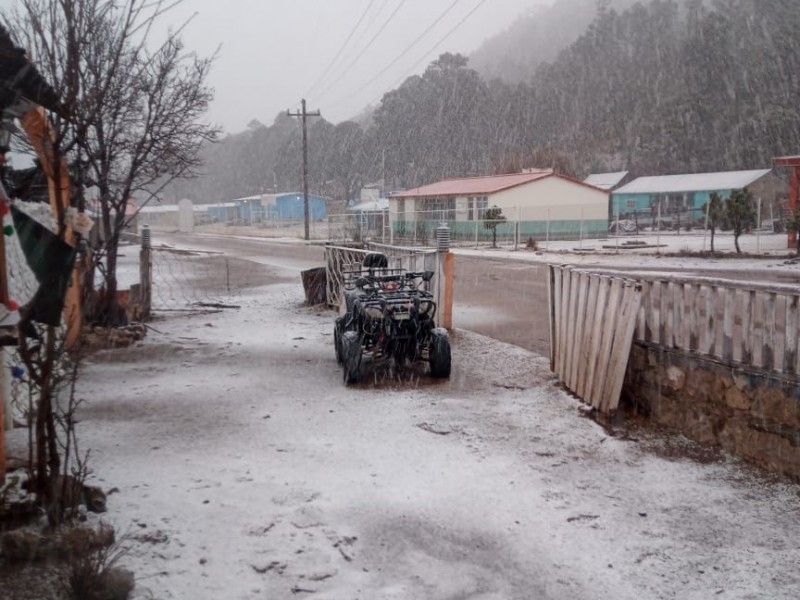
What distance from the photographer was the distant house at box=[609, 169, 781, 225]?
1877 inches

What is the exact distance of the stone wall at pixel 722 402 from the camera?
5.11m

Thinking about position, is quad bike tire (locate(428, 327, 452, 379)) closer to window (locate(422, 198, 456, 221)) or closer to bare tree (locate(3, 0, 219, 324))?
bare tree (locate(3, 0, 219, 324))

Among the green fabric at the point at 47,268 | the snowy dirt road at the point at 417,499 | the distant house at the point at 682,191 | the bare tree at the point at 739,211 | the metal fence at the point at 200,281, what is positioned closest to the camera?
the snowy dirt road at the point at 417,499

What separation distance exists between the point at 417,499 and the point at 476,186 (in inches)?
1515

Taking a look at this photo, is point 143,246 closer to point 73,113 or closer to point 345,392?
point 345,392

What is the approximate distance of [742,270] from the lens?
19.4m

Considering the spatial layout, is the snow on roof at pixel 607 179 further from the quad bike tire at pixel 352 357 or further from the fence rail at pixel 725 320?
the fence rail at pixel 725 320

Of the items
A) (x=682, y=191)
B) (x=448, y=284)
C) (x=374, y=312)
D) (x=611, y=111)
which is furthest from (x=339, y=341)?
(x=611, y=111)

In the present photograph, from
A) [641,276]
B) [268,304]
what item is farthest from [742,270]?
[641,276]

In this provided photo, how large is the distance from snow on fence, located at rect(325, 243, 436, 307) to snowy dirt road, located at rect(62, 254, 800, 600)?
357 centimetres

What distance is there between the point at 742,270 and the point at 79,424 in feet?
58.0

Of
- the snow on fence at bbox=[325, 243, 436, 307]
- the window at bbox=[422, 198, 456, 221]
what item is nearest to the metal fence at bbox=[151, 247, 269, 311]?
the snow on fence at bbox=[325, 243, 436, 307]

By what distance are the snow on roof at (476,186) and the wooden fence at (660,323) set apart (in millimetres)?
32263

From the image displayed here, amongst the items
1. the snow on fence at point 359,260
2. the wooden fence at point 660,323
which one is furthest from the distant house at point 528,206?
the wooden fence at point 660,323
